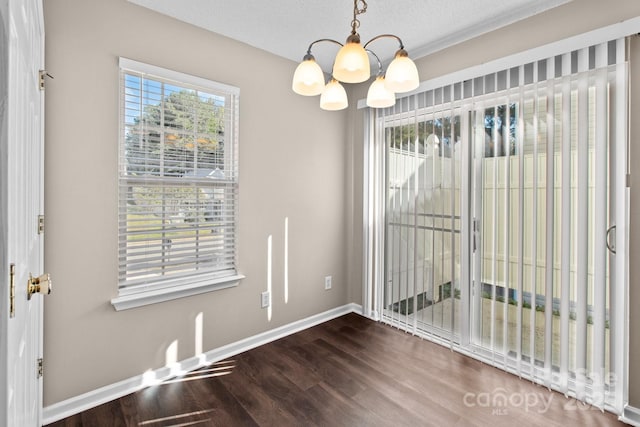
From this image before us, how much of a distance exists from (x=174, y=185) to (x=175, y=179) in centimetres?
4

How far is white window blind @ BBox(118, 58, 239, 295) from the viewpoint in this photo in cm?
204

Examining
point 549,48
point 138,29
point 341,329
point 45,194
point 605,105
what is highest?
point 138,29

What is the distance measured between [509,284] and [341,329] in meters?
1.50

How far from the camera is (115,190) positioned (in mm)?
1984

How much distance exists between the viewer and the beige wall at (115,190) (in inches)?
70.7

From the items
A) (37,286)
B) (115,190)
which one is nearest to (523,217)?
(37,286)

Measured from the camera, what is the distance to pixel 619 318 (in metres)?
1.77

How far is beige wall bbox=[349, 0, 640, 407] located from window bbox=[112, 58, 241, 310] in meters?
1.77

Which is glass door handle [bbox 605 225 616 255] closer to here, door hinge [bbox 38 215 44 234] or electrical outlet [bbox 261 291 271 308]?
electrical outlet [bbox 261 291 271 308]

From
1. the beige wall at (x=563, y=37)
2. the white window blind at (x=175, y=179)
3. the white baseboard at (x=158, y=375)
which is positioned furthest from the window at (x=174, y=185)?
the beige wall at (x=563, y=37)

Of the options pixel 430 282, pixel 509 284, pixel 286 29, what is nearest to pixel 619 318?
pixel 509 284

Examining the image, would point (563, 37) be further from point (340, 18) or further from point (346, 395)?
point (346, 395)

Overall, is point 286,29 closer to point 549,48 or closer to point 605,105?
point 549,48

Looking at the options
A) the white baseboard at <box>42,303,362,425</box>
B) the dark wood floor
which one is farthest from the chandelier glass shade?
the white baseboard at <box>42,303,362,425</box>
